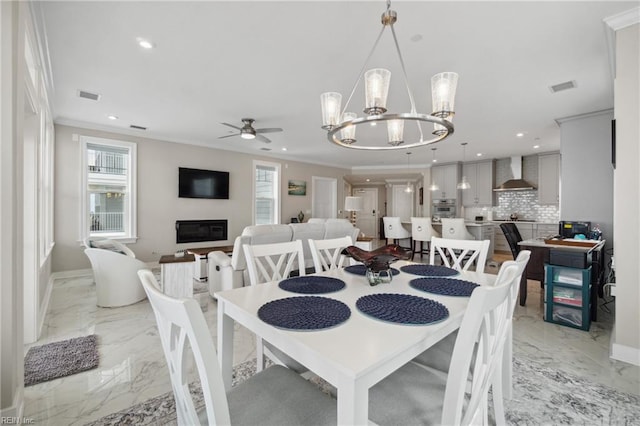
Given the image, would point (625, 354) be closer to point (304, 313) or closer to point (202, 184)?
point (304, 313)

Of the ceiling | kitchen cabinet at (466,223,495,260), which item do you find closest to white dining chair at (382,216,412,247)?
kitchen cabinet at (466,223,495,260)

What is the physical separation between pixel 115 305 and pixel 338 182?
21.9 ft

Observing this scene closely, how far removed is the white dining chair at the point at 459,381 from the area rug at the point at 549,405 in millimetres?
683

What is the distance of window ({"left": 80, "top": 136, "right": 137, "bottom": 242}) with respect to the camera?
467 centimetres

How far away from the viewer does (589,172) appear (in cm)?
367

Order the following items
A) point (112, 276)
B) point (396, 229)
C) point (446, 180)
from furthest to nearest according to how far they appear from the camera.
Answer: point (446, 180)
point (396, 229)
point (112, 276)

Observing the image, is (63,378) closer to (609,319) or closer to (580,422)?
(580,422)

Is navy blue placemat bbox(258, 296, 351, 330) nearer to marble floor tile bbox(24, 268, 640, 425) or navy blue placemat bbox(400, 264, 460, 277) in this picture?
navy blue placemat bbox(400, 264, 460, 277)

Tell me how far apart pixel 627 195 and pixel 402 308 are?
2.24 m

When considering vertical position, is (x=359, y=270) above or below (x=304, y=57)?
below

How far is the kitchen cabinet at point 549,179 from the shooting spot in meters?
6.48

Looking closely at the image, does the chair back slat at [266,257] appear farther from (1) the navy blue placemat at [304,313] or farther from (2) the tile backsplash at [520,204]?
(2) the tile backsplash at [520,204]

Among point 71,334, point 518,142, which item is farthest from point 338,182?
point 71,334

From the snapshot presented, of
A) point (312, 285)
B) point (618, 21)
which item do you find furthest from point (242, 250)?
point (618, 21)
